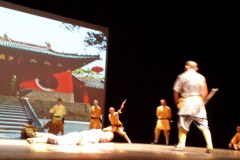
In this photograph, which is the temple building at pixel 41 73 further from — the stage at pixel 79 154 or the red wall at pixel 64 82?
the stage at pixel 79 154

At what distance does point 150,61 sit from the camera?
974 centimetres

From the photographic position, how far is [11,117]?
7121 mm

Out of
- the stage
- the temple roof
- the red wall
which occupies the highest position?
the temple roof

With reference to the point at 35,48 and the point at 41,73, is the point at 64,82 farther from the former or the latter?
the point at 35,48

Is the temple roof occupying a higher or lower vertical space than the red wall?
higher

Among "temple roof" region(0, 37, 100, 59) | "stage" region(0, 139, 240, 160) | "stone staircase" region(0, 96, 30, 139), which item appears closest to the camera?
"stage" region(0, 139, 240, 160)

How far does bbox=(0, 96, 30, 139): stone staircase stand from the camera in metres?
6.84

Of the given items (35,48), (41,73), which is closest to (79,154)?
(41,73)

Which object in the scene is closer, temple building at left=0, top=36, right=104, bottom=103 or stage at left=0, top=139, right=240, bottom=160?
stage at left=0, top=139, right=240, bottom=160

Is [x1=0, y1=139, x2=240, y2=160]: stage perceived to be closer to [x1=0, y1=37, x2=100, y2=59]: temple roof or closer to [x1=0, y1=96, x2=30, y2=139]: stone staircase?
[x1=0, y1=96, x2=30, y2=139]: stone staircase

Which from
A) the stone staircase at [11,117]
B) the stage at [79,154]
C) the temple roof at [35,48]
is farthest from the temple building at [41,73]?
the stage at [79,154]

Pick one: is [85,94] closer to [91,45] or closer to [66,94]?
[66,94]

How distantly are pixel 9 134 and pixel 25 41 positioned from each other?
6.40 feet

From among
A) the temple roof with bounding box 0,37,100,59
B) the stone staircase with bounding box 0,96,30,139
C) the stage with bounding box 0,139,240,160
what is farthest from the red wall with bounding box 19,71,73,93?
the stage with bounding box 0,139,240,160
